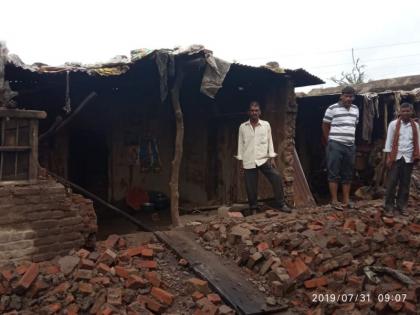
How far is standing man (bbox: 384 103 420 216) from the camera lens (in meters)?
6.40

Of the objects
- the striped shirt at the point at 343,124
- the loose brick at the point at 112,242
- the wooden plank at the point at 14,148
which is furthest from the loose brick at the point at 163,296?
the striped shirt at the point at 343,124

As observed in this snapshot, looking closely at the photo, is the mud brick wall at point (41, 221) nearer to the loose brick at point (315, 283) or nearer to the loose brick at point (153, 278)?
the loose brick at point (153, 278)

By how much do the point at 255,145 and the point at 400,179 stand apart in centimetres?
221

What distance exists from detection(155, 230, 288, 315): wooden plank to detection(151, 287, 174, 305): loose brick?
493 mm

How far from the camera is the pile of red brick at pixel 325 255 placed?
4.53 m

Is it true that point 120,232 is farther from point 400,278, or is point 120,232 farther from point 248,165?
point 400,278

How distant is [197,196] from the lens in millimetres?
9383

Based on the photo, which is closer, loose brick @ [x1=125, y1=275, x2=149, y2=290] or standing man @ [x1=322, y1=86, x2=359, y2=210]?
loose brick @ [x1=125, y1=275, x2=149, y2=290]

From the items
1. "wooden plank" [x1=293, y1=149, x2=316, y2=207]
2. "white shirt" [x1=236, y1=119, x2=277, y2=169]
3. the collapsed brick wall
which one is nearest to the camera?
"white shirt" [x1=236, y1=119, x2=277, y2=169]

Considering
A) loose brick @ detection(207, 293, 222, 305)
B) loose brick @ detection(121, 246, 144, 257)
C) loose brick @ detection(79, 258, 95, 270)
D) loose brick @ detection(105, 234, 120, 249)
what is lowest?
loose brick @ detection(207, 293, 222, 305)

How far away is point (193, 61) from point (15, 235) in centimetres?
310

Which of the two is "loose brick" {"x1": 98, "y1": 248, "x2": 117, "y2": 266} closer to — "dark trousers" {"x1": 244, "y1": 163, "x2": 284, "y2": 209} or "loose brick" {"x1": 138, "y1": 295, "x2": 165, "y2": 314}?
"loose brick" {"x1": 138, "y1": 295, "x2": 165, "y2": 314}

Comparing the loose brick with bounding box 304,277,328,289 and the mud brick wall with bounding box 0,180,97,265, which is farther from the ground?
the mud brick wall with bounding box 0,180,97,265
